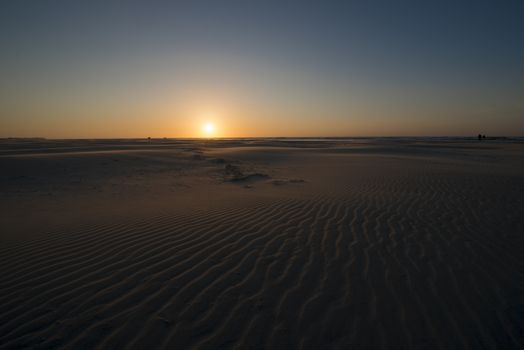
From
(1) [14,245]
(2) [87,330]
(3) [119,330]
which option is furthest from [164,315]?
(1) [14,245]

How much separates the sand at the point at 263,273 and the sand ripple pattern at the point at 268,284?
2 centimetres

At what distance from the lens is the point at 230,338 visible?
8.57 ft

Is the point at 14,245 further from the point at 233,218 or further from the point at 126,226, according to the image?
the point at 233,218

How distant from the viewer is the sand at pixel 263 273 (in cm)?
267

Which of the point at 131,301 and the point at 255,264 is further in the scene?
the point at 255,264

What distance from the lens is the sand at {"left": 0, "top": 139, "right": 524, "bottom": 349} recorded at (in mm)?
2670

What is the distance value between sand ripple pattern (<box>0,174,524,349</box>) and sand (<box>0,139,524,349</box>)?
2 centimetres

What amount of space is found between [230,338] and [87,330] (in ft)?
4.72

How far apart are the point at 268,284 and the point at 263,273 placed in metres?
0.28

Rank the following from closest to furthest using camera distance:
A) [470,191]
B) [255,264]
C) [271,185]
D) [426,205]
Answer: [255,264] < [426,205] < [470,191] < [271,185]

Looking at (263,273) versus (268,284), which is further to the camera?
(263,273)

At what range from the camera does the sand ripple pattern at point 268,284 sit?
2.64 metres

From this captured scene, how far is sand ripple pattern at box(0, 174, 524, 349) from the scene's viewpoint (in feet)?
8.68

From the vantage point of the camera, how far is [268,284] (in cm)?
349
